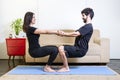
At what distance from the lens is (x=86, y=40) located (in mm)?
4113

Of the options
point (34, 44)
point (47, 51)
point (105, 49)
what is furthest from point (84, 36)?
point (105, 49)

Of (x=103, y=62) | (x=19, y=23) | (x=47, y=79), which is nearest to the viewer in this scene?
(x=47, y=79)

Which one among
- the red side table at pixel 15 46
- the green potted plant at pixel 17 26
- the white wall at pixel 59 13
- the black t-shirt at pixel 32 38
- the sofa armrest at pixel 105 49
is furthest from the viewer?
the white wall at pixel 59 13

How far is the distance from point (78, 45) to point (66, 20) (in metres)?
1.88

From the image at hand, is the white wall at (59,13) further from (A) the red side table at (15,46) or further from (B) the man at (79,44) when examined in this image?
(B) the man at (79,44)

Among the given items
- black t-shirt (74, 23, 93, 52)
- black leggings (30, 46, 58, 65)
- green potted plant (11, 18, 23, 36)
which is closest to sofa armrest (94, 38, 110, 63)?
black t-shirt (74, 23, 93, 52)

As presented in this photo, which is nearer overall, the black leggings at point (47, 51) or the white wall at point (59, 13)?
the black leggings at point (47, 51)

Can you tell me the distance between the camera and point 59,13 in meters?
5.89

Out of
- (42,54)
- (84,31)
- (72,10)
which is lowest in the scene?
(42,54)

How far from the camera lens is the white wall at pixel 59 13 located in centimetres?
586

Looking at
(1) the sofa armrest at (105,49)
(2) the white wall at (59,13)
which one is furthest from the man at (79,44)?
(2) the white wall at (59,13)

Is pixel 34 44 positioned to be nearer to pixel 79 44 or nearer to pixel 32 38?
pixel 32 38

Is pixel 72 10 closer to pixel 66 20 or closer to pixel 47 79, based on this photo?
pixel 66 20

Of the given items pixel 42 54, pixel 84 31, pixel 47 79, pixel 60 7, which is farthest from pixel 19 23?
pixel 47 79
